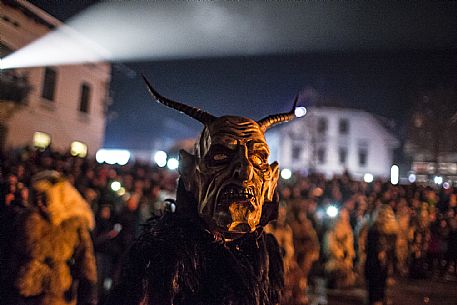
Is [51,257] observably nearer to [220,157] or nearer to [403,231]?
[220,157]

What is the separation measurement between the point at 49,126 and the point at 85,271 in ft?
61.0

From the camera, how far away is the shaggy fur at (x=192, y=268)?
199 cm

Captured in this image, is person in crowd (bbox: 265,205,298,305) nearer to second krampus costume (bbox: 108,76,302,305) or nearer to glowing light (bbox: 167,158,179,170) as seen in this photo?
second krampus costume (bbox: 108,76,302,305)

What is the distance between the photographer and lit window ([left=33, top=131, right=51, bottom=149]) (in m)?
19.2

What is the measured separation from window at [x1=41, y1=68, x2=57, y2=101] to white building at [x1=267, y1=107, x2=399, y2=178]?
24.4 m

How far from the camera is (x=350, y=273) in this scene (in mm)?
10078

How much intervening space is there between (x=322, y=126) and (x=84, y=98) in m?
23.9

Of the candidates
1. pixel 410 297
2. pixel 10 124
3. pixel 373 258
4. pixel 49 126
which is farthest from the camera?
pixel 49 126

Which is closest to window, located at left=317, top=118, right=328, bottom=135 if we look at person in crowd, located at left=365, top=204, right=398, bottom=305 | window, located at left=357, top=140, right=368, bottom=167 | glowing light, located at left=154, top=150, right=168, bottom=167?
window, located at left=357, top=140, right=368, bottom=167

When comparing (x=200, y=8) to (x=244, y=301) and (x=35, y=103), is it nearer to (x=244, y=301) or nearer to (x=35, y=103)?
(x=244, y=301)

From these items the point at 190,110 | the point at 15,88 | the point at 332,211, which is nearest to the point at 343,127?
the point at 15,88

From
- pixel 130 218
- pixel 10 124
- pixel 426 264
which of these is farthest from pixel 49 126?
pixel 426 264

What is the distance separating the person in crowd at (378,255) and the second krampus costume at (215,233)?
525 centimetres

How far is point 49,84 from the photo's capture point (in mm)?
20875
